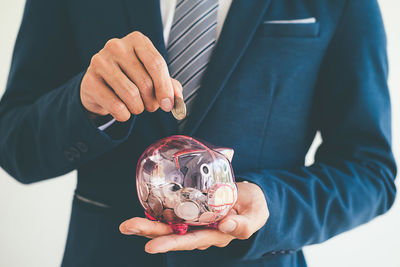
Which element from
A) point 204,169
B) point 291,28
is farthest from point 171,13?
point 204,169

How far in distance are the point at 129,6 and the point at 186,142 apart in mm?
381

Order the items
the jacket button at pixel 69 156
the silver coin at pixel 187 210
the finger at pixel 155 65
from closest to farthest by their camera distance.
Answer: the finger at pixel 155 65
the silver coin at pixel 187 210
the jacket button at pixel 69 156

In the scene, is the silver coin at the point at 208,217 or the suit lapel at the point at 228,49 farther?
the suit lapel at the point at 228,49

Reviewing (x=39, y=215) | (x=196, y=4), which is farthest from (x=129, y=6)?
(x=39, y=215)

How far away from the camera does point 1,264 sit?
2096 mm

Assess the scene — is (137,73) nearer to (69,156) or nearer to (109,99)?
(109,99)

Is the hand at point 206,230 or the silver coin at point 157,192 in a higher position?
the silver coin at point 157,192

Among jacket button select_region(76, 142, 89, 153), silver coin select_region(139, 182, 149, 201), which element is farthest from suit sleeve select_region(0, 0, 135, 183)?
silver coin select_region(139, 182, 149, 201)

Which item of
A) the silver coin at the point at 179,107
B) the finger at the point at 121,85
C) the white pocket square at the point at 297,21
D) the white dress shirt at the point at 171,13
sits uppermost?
the white dress shirt at the point at 171,13

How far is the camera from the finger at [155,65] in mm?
515

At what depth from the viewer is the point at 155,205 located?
65 cm

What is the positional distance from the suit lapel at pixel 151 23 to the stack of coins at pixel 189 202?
20cm

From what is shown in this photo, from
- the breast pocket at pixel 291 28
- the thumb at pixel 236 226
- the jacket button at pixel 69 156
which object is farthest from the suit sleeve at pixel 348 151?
the jacket button at pixel 69 156

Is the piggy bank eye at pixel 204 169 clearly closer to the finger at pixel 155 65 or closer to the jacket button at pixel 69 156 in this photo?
the finger at pixel 155 65
